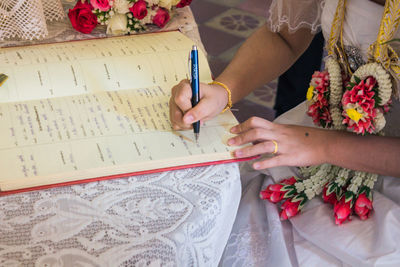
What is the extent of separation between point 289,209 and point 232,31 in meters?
2.24

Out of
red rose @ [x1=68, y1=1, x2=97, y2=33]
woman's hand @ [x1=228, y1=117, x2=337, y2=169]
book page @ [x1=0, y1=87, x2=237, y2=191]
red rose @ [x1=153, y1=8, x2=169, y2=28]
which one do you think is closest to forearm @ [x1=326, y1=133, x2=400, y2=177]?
woman's hand @ [x1=228, y1=117, x2=337, y2=169]

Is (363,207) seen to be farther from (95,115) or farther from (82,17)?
(82,17)

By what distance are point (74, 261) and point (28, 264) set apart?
0.21 feet

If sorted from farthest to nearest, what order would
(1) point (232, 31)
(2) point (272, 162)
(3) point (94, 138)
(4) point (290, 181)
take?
1. (1) point (232, 31)
2. (4) point (290, 181)
3. (2) point (272, 162)
4. (3) point (94, 138)

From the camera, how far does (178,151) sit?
822 mm

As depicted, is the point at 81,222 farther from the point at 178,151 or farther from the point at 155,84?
the point at 155,84

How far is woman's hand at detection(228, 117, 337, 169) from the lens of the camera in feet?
2.98

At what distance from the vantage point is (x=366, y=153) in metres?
0.97

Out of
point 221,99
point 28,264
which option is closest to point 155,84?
point 221,99

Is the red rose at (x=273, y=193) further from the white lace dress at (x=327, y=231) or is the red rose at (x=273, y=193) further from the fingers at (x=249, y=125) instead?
the fingers at (x=249, y=125)

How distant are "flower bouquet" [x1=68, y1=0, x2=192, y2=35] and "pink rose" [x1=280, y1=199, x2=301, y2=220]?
57 cm

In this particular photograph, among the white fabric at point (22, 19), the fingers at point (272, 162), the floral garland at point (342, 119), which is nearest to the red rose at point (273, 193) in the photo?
the floral garland at point (342, 119)

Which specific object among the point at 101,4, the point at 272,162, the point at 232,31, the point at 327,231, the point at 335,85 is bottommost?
the point at 232,31

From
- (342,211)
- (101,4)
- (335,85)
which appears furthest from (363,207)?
(101,4)
